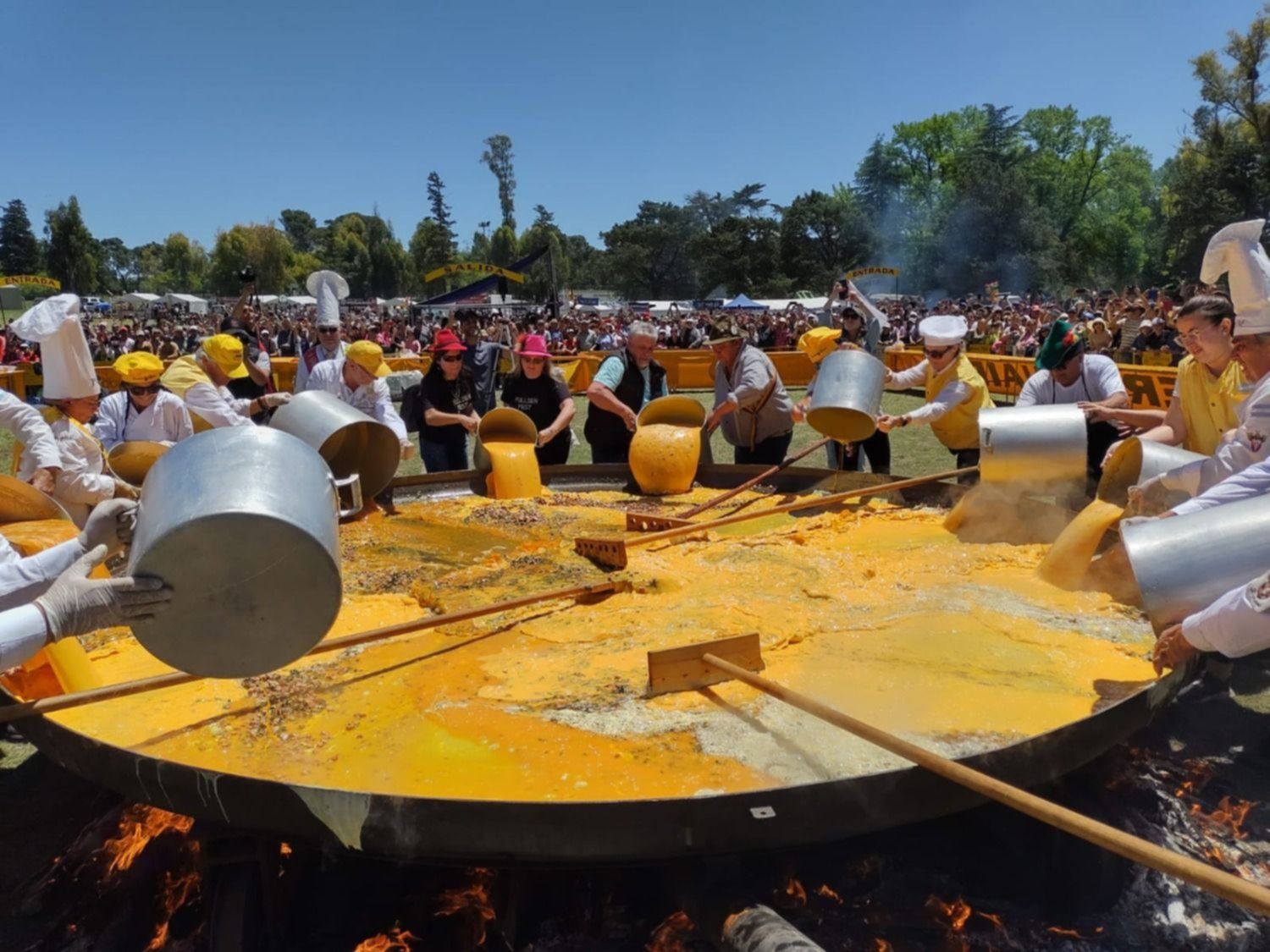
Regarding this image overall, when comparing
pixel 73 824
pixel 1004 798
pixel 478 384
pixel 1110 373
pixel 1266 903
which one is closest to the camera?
pixel 1266 903

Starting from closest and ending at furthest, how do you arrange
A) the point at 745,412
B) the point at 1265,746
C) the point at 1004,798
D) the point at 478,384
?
the point at 1004,798
the point at 1265,746
the point at 745,412
the point at 478,384

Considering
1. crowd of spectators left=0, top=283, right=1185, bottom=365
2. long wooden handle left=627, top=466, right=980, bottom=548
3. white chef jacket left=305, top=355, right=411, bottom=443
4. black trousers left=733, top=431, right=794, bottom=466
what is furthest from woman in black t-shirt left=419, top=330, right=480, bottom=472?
crowd of spectators left=0, top=283, right=1185, bottom=365

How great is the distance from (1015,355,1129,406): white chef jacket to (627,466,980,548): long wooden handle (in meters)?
0.60

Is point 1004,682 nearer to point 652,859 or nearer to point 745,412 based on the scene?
point 652,859

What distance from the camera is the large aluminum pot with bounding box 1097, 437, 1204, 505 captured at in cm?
441

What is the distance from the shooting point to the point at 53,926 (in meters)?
2.98

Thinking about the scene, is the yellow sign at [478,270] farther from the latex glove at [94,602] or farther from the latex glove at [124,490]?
the latex glove at [94,602]

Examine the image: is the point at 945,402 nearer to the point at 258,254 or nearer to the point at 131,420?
the point at 131,420

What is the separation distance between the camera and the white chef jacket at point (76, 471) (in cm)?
455

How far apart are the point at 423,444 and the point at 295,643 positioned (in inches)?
197

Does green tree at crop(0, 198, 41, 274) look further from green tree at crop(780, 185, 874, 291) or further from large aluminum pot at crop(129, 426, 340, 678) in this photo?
large aluminum pot at crop(129, 426, 340, 678)

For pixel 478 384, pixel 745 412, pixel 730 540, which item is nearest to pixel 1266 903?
pixel 730 540

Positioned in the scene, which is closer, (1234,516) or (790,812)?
(790,812)

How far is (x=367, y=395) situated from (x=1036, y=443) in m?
4.37
